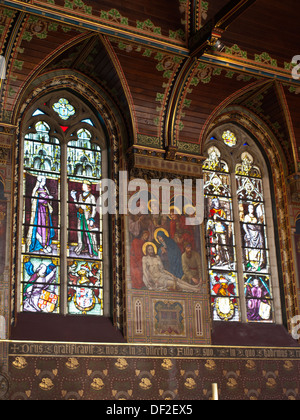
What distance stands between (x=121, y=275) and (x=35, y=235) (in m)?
1.77

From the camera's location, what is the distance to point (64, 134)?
12.7m

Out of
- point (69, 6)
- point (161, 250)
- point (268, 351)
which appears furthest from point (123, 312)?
point (69, 6)

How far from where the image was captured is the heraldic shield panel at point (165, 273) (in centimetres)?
1177

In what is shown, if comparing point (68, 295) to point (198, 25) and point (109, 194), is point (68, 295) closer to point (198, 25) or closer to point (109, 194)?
point (109, 194)

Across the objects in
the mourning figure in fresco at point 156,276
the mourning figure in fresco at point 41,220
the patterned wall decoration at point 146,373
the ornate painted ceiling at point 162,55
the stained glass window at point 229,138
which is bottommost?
the patterned wall decoration at point 146,373

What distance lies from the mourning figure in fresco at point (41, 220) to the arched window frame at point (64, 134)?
24 cm

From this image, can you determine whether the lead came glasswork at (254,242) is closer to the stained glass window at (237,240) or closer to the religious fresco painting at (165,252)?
the stained glass window at (237,240)

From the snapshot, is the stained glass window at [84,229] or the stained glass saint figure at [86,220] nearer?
the stained glass window at [84,229]

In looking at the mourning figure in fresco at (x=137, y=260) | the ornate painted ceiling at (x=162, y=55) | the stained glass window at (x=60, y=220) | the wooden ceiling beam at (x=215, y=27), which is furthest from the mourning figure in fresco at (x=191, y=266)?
the wooden ceiling beam at (x=215, y=27)

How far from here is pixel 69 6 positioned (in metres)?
11.4

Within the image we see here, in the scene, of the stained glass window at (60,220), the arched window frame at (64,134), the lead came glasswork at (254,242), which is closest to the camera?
the stained glass window at (60,220)

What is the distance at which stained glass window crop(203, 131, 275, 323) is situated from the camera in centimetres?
1324

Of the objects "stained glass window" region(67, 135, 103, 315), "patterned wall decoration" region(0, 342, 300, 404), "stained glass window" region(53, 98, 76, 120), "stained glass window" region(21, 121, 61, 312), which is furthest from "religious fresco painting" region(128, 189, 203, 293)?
"stained glass window" region(53, 98, 76, 120)

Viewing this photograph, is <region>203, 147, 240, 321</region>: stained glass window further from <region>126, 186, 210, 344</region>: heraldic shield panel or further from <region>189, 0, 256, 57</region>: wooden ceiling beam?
<region>189, 0, 256, 57</region>: wooden ceiling beam
